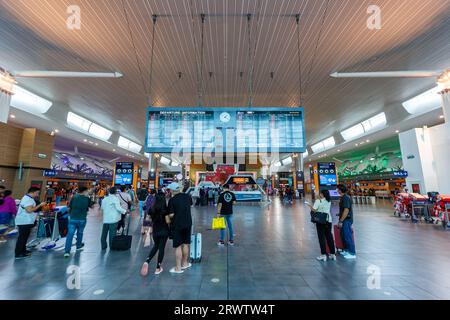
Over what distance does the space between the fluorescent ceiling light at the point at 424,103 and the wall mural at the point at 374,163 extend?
42.8 ft

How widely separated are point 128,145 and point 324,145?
86.5 feet

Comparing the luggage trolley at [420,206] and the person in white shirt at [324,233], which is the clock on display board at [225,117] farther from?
the luggage trolley at [420,206]

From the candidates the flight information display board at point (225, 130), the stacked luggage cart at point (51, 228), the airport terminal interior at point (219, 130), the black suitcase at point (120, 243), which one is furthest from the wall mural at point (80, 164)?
the black suitcase at point (120, 243)

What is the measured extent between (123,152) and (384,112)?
28.3 metres

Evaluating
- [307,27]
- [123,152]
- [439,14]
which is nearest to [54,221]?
[307,27]

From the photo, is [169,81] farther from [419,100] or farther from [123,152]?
[123,152]

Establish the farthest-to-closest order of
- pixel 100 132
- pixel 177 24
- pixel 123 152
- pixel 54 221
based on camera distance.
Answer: pixel 123 152, pixel 100 132, pixel 177 24, pixel 54 221

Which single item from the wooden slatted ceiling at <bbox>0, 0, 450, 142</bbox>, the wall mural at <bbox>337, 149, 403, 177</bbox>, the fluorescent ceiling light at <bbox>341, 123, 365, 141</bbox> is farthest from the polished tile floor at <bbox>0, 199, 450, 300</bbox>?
the wall mural at <bbox>337, 149, 403, 177</bbox>

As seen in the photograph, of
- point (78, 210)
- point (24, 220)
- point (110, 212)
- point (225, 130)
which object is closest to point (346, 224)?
point (225, 130)

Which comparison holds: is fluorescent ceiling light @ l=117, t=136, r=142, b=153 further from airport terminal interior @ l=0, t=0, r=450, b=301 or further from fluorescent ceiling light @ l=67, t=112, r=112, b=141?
airport terminal interior @ l=0, t=0, r=450, b=301

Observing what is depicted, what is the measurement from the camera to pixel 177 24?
21.3ft

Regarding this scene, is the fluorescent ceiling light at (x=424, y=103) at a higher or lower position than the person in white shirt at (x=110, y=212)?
higher

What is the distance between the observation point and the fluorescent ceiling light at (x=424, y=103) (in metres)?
11.7

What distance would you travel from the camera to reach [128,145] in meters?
25.7
